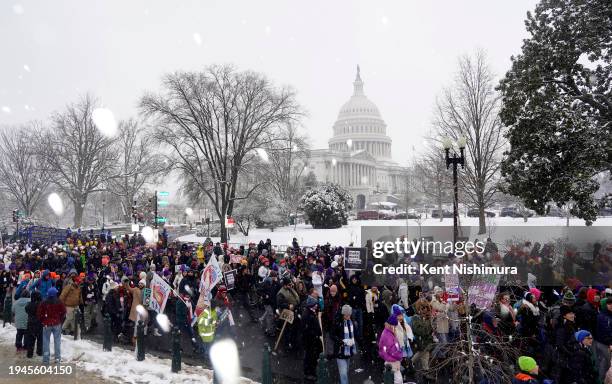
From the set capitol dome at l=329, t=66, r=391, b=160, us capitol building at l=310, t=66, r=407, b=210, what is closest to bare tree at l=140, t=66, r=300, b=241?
us capitol building at l=310, t=66, r=407, b=210

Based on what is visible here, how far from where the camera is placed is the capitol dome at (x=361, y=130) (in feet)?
446

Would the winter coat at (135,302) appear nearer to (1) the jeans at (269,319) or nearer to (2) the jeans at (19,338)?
(2) the jeans at (19,338)

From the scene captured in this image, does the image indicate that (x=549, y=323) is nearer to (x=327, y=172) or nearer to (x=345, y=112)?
(x=327, y=172)

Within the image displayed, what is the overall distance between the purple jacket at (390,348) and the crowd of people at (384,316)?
0.02 metres

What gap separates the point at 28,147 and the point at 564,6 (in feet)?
167

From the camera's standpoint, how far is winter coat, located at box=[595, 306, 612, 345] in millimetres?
7562

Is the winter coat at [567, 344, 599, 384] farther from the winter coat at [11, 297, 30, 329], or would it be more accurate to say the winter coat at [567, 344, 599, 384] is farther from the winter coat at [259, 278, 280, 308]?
the winter coat at [11, 297, 30, 329]

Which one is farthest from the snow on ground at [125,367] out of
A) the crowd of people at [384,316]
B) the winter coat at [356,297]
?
the winter coat at [356,297]

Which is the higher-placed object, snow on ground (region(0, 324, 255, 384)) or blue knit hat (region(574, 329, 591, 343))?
blue knit hat (region(574, 329, 591, 343))

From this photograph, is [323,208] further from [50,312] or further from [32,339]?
[50,312]

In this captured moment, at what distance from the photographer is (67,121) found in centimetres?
4869

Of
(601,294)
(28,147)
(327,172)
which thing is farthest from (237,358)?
(327,172)

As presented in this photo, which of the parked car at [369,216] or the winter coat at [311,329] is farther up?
the parked car at [369,216]

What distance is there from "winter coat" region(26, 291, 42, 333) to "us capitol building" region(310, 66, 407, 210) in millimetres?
→ 86089
